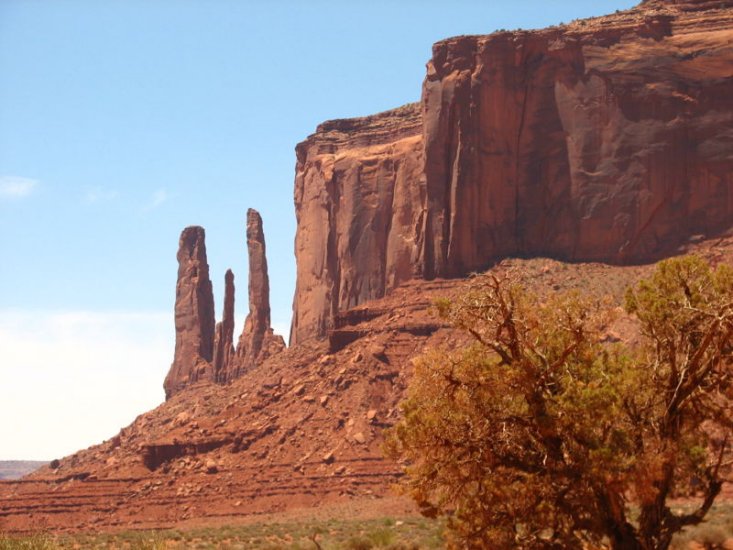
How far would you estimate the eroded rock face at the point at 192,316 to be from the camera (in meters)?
118

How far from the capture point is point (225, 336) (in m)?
115

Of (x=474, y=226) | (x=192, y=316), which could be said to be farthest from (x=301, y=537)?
(x=192, y=316)

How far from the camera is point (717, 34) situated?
7850 centimetres

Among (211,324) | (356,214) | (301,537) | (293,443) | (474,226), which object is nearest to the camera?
(301,537)

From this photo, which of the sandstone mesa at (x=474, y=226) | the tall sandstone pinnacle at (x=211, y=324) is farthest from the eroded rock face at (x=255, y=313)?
the sandstone mesa at (x=474, y=226)

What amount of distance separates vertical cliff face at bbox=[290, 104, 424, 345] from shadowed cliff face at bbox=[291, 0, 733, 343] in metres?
0.28

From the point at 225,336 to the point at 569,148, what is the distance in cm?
4423

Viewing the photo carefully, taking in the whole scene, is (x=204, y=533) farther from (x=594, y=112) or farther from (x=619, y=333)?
(x=594, y=112)

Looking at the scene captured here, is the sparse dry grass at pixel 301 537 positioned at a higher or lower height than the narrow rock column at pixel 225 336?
lower

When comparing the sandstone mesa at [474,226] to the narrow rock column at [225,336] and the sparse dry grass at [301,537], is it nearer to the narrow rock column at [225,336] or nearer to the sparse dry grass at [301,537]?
the sparse dry grass at [301,537]

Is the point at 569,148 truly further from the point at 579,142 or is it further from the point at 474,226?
the point at 474,226

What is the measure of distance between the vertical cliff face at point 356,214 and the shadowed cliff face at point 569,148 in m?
0.28

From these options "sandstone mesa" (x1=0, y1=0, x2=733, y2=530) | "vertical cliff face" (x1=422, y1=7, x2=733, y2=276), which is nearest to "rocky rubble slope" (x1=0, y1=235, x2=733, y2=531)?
"sandstone mesa" (x1=0, y1=0, x2=733, y2=530)

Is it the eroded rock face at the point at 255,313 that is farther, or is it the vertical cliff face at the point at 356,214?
the eroded rock face at the point at 255,313
